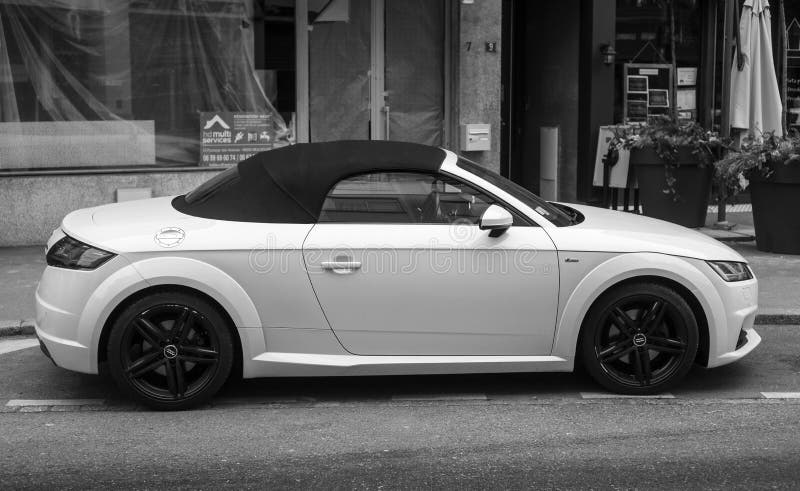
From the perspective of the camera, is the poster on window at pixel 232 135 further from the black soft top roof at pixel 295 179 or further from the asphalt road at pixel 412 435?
the black soft top roof at pixel 295 179

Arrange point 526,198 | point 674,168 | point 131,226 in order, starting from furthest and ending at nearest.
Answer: point 674,168 → point 526,198 → point 131,226

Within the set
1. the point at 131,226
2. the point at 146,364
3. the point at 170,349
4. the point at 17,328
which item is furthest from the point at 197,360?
the point at 17,328

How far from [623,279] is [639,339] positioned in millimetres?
363

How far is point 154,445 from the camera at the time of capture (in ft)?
17.6

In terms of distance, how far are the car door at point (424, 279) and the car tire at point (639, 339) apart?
280 mm

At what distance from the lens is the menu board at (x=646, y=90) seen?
14.0 metres

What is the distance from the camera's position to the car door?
5.89m

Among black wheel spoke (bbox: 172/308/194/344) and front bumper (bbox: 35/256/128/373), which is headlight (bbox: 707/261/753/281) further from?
front bumper (bbox: 35/256/128/373)

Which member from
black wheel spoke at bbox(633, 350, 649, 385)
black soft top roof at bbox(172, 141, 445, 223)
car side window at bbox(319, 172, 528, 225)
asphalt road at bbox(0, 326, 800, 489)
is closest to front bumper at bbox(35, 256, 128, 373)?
asphalt road at bbox(0, 326, 800, 489)

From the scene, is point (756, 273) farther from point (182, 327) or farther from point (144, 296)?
point (144, 296)

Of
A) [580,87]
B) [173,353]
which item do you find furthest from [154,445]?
[580,87]

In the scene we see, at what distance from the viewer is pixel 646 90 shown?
555 inches

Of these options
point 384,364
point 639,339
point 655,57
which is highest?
point 655,57

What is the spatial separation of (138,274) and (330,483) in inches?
68.3
